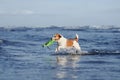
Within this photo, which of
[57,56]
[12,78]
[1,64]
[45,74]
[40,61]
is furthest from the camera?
[57,56]

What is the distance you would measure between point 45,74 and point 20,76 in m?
0.89

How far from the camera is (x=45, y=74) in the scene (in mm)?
12602

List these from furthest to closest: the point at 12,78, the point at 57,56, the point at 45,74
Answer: the point at 57,56 → the point at 45,74 → the point at 12,78

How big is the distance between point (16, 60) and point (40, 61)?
102 centimetres

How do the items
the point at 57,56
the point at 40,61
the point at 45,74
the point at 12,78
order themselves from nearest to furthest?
the point at 12,78, the point at 45,74, the point at 40,61, the point at 57,56

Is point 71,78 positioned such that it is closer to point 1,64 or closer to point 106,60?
point 1,64

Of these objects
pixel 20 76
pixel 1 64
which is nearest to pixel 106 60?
pixel 1 64

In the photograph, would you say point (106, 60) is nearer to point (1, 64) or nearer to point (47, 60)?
point (47, 60)

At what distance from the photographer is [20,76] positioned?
12141 millimetres

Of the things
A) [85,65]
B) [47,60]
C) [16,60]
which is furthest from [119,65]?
[16,60]

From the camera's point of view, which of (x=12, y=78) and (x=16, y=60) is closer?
(x=12, y=78)

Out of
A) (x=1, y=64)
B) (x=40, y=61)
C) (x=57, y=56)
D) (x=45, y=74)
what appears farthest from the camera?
(x=57, y=56)

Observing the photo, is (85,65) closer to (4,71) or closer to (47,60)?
(47,60)

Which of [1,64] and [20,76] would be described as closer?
[20,76]
